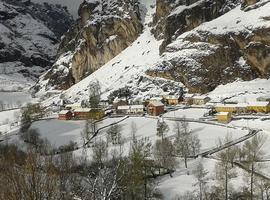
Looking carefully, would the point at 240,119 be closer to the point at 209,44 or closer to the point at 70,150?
the point at 70,150

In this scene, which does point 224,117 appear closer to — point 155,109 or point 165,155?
point 155,109

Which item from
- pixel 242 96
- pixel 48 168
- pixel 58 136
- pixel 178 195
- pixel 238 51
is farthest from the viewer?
pixel 238 51

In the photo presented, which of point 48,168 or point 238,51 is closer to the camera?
point 48,168

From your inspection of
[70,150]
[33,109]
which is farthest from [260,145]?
[33,109]

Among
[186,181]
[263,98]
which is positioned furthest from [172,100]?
[186,181]

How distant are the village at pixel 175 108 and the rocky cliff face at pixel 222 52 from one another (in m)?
13.0

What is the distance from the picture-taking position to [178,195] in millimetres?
62562

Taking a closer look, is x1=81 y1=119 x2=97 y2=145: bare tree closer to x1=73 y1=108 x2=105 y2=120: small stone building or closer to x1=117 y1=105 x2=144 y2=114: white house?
x1=73 y1=108 x2=105 y2=120: small stone building

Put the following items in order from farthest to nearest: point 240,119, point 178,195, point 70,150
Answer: point 240,119
point 70,150
point 178,195

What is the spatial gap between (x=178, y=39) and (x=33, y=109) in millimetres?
65260

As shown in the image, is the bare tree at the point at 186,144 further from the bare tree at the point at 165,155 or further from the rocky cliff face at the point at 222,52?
the rocky cliff face at the point at 222,52

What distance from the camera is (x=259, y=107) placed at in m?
115

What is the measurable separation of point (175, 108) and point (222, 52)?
38.4 metres

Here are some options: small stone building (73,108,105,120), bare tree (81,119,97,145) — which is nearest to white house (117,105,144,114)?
small stone building (73,108,105,120)
